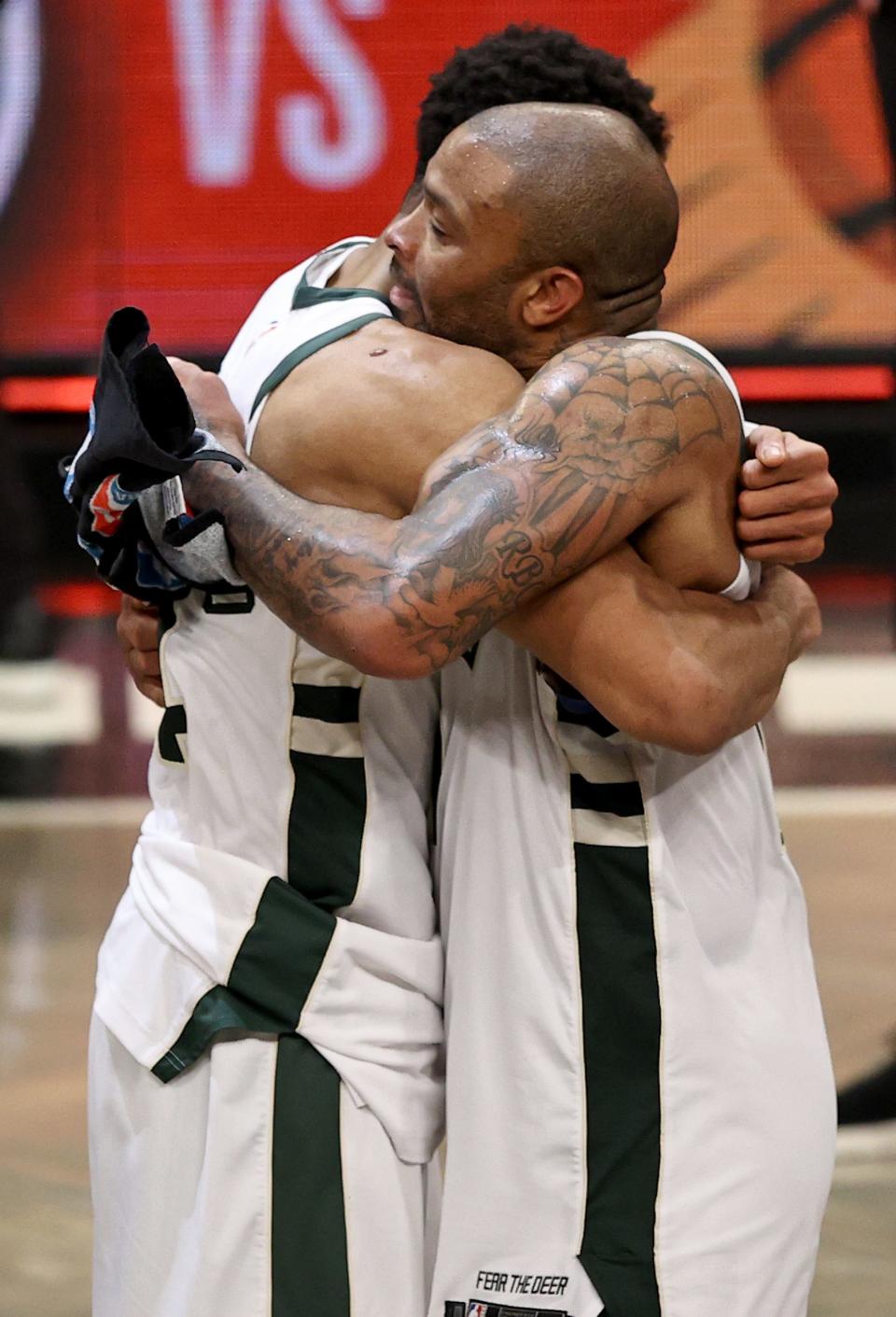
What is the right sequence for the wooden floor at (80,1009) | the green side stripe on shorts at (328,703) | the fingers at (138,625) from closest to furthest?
the green side stripe on shorts at (328,703) → the fingers at (138,625) → the wooden floor at (80,1009)

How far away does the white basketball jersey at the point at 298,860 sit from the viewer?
5.24 feet

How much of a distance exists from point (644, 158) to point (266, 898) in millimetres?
739

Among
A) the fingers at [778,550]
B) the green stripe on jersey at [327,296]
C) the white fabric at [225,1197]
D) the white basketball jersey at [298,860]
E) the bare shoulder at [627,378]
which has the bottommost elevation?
the white fabric at [225,1197]

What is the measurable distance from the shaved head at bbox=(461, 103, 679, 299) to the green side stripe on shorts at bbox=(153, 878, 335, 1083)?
0.62 metres

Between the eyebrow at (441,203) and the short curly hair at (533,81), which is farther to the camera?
the short curly hair at (533,81)

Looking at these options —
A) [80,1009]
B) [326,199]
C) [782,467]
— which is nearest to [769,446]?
[782,467]

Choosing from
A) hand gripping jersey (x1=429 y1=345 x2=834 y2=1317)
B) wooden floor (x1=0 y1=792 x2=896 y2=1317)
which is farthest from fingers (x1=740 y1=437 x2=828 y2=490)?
wooden floor (x1=0 y1=792 x2=896 y2=1317)

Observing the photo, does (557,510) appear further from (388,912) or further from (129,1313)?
(129,1313)

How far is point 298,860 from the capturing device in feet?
5.33

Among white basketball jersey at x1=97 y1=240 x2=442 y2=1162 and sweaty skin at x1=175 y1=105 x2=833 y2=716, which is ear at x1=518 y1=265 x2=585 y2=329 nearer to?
sweaty skin at x1=175 y1=105 x2=833 y2=716

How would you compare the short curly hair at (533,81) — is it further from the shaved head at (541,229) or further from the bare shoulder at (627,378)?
the bare shoulder at (627,378)

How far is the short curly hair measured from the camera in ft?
5.34

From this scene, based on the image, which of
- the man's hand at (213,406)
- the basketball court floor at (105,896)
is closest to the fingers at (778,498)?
the man's hand at (213,406)

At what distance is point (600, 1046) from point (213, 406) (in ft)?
2.27
